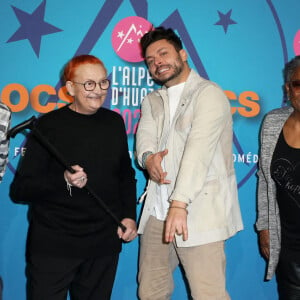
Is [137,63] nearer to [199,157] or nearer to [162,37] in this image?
[162,37]

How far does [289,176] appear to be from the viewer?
1.76 metres

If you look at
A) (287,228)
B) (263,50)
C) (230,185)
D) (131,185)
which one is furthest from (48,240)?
(263,50)

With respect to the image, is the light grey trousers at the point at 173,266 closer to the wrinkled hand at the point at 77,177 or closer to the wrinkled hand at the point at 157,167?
the wrinkled hand at the point at 157,167

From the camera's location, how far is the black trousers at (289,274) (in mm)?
1800

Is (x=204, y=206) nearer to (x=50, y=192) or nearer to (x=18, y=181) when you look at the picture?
(x=50, y=192)

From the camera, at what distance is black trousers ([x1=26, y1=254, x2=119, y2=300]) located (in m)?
1.69

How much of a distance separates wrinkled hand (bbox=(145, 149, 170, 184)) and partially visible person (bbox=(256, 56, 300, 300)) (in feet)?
1.56

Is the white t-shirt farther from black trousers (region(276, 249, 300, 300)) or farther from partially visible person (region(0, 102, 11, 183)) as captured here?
partially visible person (region(0, 102, 11, 183))

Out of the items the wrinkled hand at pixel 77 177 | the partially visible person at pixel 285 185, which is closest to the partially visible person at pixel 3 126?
the wrinkled hand at pixel 77 177

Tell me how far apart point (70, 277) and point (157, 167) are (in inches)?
23.8

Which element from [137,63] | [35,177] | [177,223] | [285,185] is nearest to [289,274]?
[285,185]

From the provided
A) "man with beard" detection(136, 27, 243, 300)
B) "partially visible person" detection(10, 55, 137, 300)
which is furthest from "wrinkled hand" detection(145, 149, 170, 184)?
"partially visible person" detection(10, 55, 137, 300)

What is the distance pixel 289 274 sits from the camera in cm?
183

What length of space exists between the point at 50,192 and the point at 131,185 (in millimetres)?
391
